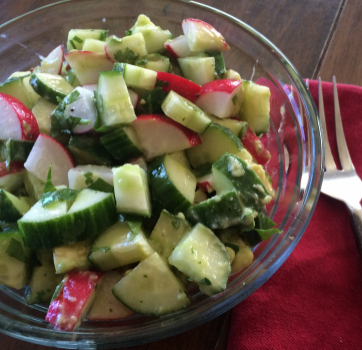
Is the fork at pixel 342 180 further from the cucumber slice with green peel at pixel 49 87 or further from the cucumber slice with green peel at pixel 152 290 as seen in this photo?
the cucumber slice with green peel at pixel 49 87

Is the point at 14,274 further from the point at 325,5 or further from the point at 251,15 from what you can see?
the point at 325,5

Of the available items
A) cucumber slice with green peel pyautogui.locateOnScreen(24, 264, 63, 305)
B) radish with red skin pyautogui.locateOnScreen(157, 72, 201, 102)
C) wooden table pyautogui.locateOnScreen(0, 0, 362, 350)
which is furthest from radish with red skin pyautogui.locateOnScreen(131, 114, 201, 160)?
wooden table pyautogui.locateOnScreen(0, 0, 362, 350)


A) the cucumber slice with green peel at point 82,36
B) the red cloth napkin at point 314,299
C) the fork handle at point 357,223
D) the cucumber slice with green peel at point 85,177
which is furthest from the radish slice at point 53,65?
the fork handle at point 357,223

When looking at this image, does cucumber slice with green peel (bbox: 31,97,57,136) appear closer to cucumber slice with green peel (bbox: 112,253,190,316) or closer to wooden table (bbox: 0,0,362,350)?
cucumber slice with green peel (bbox: 112,253,190,316)

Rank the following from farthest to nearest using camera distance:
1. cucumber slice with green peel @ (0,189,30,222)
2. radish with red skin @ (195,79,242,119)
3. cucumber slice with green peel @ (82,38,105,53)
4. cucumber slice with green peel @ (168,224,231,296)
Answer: cucumber slice with green peel @ (82,38,105,53) < radish with red skin @ (195,79,242,119) < cucumber slice with green peel @ (0,189,30,222) < cucumber slice with green peel @ (168,224,231,296)

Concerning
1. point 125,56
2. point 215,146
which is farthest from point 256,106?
point 125,56

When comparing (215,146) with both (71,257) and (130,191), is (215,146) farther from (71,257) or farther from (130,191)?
(71,257)
